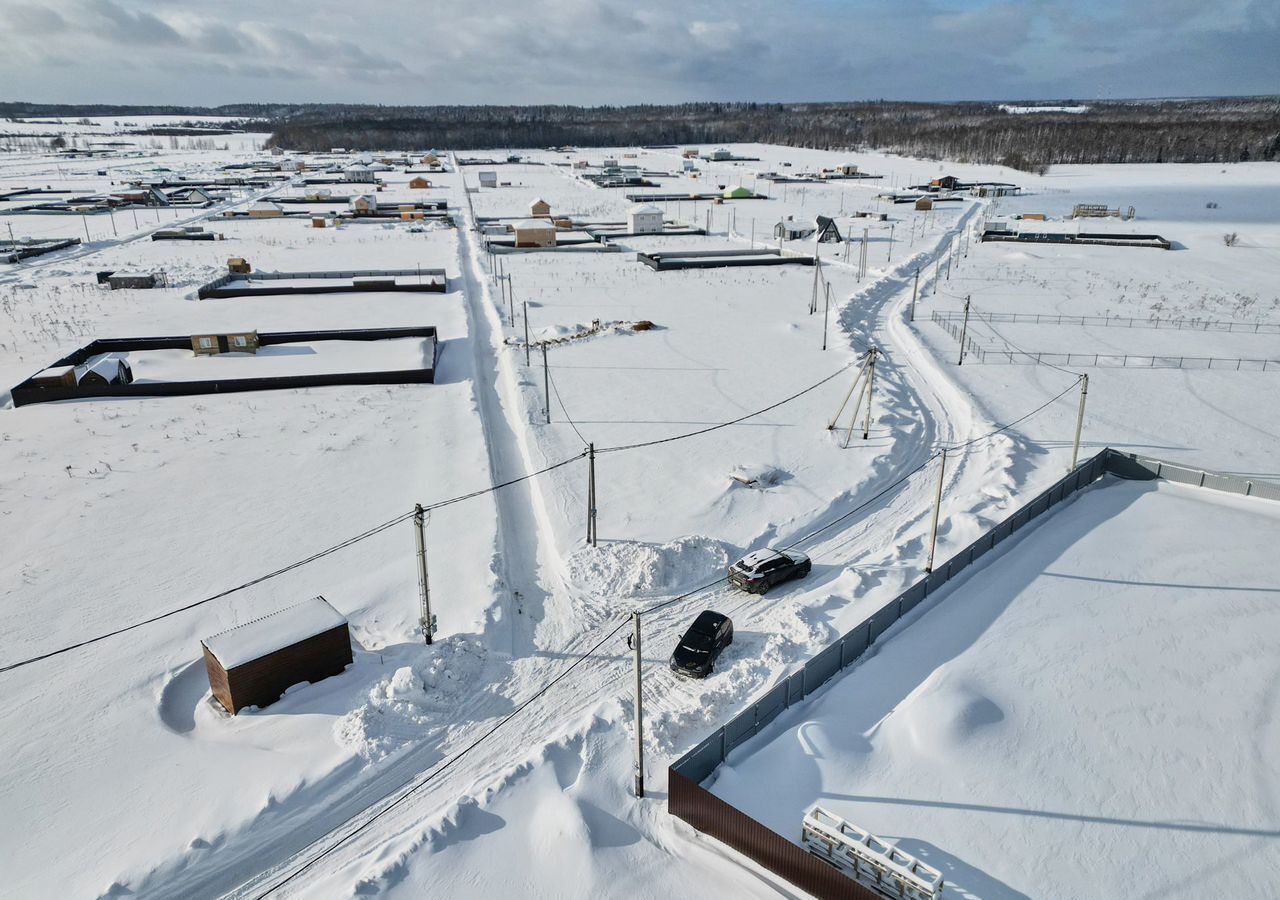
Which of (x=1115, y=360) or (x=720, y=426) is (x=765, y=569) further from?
(x=1115, y=360)

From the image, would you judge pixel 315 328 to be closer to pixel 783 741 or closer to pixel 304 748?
pixel 304 748

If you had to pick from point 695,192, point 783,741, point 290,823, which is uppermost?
point 695,192

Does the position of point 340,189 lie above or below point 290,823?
above

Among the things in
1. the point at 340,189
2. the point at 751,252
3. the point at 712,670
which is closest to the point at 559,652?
the point at 712,670

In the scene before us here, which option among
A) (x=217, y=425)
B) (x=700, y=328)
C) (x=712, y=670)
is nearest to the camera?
(x=712, y=670)

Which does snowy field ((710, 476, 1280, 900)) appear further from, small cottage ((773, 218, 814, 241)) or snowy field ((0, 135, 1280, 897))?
small cottage ((773, 218, 814, 241))

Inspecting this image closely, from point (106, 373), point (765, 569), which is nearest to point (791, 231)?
point (106, 373)
